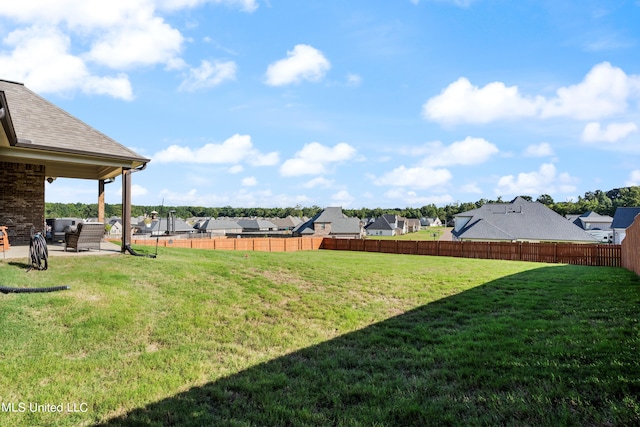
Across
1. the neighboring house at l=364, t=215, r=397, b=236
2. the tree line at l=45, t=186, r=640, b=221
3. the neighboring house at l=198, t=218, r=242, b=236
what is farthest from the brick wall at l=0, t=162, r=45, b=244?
the neighboring house at l=364, t=215, r=397, b=236

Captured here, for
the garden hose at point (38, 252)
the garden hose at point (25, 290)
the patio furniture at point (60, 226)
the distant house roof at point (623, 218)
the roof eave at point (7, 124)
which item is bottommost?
the garden hose at point (25, 290)

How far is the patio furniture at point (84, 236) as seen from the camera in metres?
9.93

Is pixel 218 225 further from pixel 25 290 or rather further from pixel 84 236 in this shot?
pixel 25 290

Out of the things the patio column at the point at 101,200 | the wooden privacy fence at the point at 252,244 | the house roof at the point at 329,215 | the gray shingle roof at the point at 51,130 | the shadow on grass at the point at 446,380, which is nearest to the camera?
the shadow on grass at the point at 446,380

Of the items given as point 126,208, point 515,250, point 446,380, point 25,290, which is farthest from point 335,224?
point 446,380

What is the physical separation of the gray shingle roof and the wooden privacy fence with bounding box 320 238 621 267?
79.1 ft

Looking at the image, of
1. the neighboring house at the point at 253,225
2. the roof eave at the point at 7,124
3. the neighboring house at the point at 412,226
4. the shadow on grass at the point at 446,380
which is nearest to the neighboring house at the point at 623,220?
the shadow on grass at the point at 446,380

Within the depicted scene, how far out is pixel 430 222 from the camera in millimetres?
130625

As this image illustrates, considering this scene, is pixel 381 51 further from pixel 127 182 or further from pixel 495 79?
pixel 127 182

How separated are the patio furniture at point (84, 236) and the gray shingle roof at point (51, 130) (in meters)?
2.18

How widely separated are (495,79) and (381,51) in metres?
4.65

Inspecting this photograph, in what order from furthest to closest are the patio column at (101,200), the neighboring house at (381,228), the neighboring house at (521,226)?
the neighboring house at (381,228)
the neighboring house at (521,226)
the patio column at (101,200)

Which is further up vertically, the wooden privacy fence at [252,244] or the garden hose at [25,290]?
the garden hose at [25,290]

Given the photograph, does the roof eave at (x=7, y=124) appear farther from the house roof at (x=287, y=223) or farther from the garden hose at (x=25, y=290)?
the house roof at (x=287, y=223)
